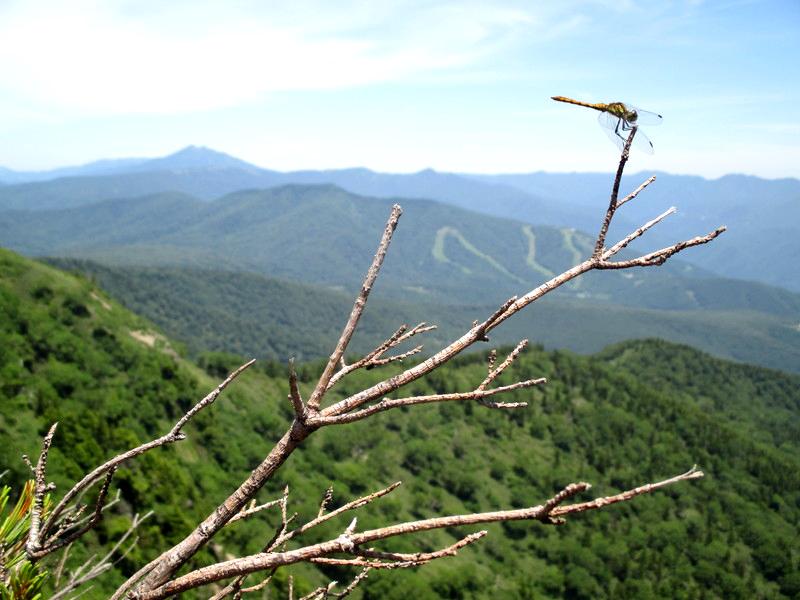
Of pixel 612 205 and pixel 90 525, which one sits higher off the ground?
pixel 612 205

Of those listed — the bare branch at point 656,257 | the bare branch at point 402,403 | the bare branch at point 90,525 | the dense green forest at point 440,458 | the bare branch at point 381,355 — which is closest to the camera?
the bare branch at point 402,403

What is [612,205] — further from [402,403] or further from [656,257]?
[402,403]

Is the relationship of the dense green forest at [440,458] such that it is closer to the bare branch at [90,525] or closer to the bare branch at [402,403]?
the bare branch at [90,525]

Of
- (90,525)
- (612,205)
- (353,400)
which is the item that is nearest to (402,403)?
(353,400)

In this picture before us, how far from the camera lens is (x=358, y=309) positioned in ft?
6.37

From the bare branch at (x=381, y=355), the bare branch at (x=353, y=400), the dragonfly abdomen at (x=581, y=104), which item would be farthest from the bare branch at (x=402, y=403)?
the dragonfly abdomen at (x=581, y=104)

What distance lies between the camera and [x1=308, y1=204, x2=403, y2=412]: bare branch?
1797 millimetres

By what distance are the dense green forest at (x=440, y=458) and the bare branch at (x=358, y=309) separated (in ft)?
75.3

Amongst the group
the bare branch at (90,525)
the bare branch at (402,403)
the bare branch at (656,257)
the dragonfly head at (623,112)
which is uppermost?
the dragonfly head at (623,112)

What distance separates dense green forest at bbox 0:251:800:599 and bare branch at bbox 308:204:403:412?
22958 mm

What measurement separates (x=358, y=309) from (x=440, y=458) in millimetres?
79707

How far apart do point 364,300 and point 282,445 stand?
21.8 inches

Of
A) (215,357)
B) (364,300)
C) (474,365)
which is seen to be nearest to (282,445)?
(364,300)

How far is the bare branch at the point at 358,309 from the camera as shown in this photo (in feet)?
5.90
